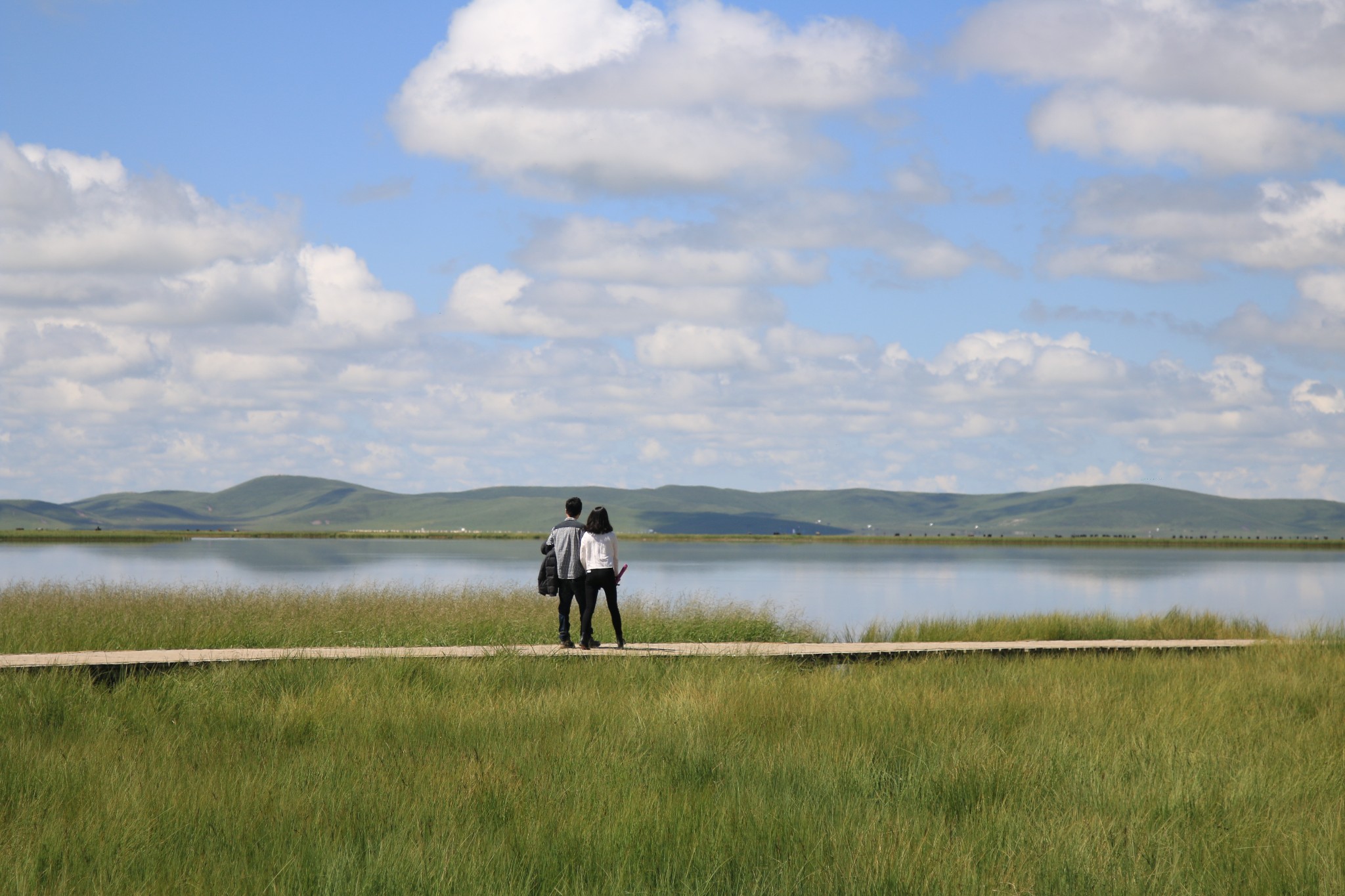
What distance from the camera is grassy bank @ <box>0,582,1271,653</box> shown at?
19484 millimetres

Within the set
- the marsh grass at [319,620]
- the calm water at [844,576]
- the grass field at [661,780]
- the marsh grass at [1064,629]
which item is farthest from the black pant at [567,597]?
the calm water at [844,576]

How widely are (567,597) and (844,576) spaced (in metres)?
51.1

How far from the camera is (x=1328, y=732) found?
1221cm

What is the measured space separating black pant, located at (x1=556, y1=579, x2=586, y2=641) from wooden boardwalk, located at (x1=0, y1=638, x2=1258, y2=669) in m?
0.33

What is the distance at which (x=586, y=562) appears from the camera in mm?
17031

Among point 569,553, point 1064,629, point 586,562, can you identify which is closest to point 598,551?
point 586,562

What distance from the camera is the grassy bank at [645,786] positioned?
6.98 m

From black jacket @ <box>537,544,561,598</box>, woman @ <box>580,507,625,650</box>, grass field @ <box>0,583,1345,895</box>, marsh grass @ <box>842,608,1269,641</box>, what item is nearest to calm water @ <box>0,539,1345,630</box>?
marsh grass @ <box>842,608,1269,641</box>

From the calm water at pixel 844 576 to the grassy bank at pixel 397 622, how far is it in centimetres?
591

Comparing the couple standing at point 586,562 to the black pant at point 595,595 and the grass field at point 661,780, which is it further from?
the grass field at point 661,780

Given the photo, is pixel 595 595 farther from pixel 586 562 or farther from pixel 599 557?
pixel 599 557

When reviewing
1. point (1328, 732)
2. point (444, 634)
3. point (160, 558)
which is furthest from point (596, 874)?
point (160, 558)

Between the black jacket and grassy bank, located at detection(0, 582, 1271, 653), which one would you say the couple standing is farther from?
grassy bank, located at detection(0, 582, 1271, 653)

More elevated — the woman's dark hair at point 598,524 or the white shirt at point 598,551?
the woman's dark hair at point 598,524
